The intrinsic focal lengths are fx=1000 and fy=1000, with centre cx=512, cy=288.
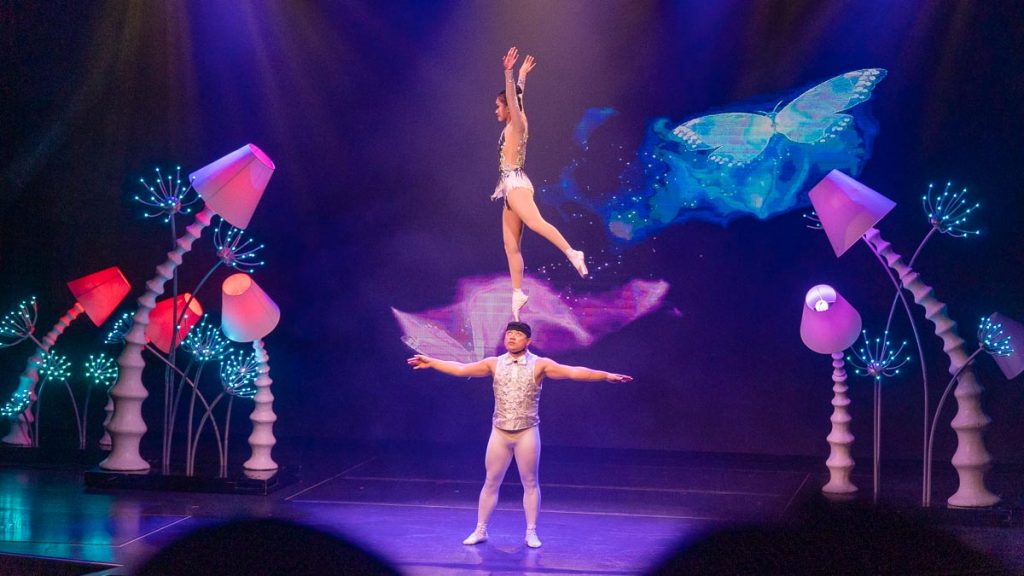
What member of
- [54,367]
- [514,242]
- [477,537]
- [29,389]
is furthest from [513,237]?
[54,367]

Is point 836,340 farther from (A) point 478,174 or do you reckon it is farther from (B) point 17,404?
(B) point 17,404

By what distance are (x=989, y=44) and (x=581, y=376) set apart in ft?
14.2

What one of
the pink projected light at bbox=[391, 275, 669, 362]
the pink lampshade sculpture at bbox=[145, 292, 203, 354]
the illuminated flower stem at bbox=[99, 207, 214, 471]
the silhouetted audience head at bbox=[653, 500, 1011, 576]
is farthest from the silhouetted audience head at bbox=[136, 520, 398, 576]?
the pink projected light at bbox=[391, 275, 669, 362]

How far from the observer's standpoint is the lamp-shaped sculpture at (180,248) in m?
6.43

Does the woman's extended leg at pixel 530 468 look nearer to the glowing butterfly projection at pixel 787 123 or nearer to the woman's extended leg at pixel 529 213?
the woman's extended leg at pixel 529 213

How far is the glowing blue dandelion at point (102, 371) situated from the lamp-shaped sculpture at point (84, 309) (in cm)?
42

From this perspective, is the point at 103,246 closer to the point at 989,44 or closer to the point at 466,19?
the point at 466,19

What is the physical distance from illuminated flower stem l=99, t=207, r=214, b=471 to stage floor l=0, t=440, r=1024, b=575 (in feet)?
1.16

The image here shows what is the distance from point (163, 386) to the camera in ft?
27.5

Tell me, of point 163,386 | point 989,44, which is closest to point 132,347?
point 163,386

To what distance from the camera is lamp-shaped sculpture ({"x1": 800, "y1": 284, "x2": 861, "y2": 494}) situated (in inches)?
248

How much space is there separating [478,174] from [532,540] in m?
3.48

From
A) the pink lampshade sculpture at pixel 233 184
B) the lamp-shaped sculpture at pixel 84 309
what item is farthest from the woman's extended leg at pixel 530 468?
the lamp-shaped sculpture at pixel 84 309

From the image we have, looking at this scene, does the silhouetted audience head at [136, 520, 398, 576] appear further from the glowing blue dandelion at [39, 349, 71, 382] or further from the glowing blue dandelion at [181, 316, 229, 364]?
the glowing blue dandelion at [39, 349, 71, 382]
